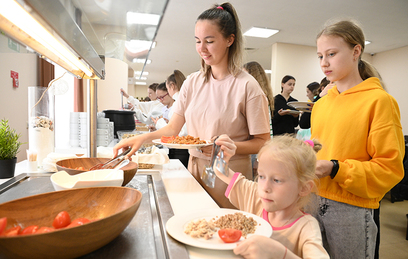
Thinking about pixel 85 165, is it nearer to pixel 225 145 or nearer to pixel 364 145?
pixel 225 145

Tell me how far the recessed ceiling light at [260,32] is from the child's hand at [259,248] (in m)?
6.01

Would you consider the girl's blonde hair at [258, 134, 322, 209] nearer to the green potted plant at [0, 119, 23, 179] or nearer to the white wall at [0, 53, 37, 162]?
the green potted plant at [0, 119, 23, 179]

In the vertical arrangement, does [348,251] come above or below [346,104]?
below

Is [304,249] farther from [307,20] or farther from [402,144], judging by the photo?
[307,20]

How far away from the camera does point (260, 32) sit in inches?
253

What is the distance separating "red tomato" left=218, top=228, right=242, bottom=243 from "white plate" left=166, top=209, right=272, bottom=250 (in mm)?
11

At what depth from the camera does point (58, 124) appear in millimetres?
3873

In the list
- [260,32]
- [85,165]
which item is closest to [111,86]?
[260,32]

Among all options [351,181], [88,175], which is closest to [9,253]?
[88,175]

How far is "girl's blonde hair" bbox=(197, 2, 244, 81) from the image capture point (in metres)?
1.46

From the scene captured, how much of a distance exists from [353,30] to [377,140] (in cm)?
44

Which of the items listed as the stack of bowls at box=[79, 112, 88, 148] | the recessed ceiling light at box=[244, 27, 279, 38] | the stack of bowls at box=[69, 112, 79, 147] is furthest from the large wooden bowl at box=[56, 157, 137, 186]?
the recessed ceiling light at box=[244, 27, 279, 38]

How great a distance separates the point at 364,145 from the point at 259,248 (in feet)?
2.22

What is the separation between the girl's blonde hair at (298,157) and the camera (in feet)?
3.11
